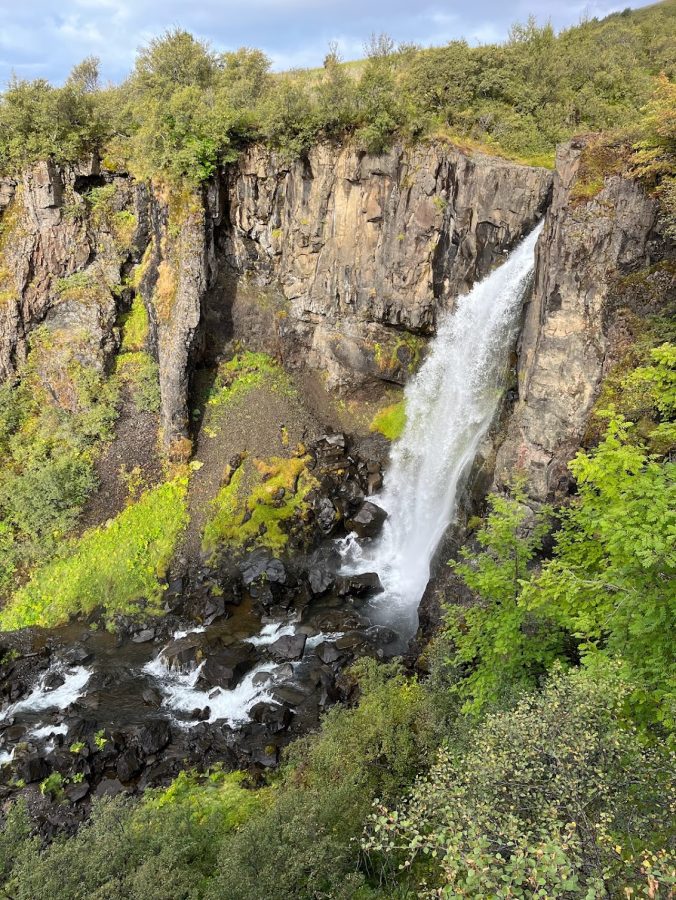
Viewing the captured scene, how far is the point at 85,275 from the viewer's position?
2406cm

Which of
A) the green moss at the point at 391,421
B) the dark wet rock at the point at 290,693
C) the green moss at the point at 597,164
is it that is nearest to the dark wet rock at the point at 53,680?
the dark wet rock at the point at 290,693

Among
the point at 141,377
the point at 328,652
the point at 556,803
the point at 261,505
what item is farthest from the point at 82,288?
the point at 556,803

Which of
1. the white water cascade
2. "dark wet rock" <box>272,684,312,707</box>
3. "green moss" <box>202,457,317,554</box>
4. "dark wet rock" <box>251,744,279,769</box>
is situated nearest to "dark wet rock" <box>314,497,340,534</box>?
"green moss" <box>202,457,317,554</box>

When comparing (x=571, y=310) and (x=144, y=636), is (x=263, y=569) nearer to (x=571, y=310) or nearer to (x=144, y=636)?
(x=144, y=636)

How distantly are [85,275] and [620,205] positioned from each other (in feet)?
72.2

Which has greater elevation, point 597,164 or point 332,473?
point 597,164

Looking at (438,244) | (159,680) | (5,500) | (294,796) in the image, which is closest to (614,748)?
(294,796)

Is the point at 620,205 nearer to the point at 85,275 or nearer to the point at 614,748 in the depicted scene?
the point at 614,748

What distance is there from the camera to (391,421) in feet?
80.0

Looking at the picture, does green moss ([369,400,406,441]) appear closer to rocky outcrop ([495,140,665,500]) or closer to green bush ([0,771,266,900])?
rocky outcrop ([495,140,665,500])

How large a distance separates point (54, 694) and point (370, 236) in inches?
823

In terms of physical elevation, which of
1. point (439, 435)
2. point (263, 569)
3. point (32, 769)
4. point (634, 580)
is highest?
point (634, 580)

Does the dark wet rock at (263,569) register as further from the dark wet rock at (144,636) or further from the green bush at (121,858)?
the green bush at (121,858)

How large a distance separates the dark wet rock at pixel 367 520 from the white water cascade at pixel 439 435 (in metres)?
0.35
